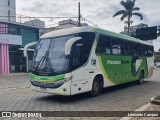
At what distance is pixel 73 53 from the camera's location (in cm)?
1057

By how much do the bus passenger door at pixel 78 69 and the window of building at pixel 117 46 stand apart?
334cm

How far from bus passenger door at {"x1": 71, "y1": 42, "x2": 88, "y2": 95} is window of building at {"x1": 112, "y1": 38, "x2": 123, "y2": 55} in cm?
334

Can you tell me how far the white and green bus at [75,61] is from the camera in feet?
33.9

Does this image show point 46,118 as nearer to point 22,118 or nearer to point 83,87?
point 22,118

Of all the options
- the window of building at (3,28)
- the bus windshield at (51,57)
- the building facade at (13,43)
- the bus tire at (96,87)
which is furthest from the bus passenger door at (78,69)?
the window of building at (3,28)

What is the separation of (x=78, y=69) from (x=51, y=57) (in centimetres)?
124

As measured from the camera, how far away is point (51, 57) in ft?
35.2

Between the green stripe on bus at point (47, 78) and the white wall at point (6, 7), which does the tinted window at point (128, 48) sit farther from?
the white wall at point (6, 7)

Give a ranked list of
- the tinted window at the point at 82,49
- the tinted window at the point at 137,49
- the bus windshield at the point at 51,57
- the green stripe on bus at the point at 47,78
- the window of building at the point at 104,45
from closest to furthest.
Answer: the green stripe on bus at the point at 47,78 → the bus windshield at the point at 51,57 → the tinted window at the point at 82,49 → the window of building at the point at 104,45 → the tinted window at the point at 137,49

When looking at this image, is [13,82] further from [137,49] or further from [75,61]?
[75,61]

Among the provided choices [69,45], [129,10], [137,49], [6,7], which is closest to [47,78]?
[69,45]

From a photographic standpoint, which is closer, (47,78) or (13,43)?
(47,78)

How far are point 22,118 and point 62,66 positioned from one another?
3136mm

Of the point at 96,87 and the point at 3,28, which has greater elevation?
the point at 3,28
